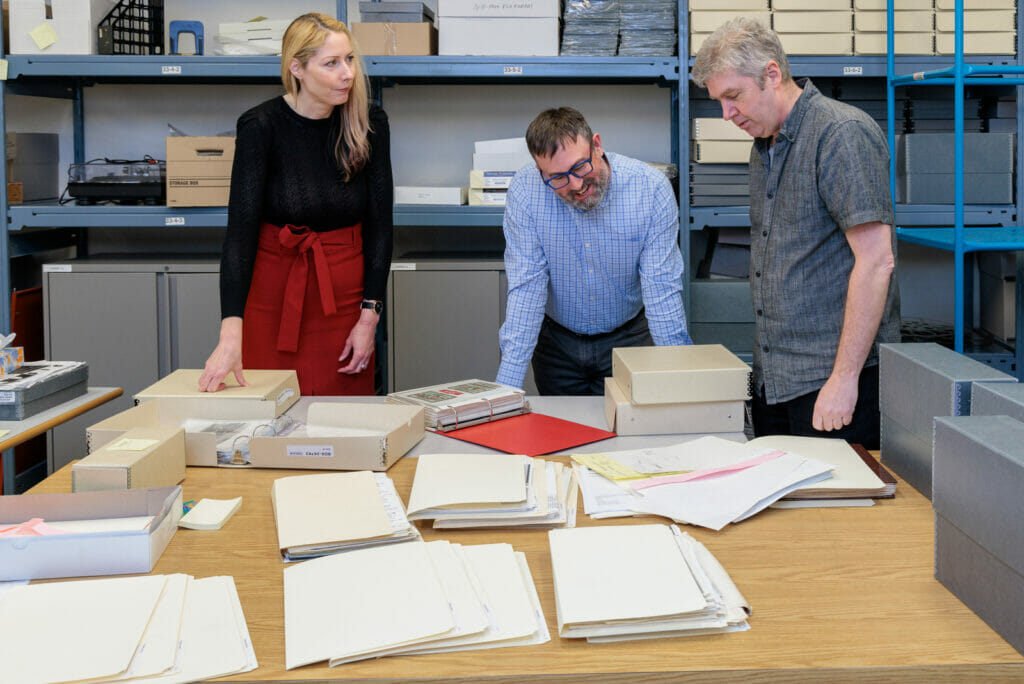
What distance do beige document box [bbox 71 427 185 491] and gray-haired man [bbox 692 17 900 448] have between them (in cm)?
119

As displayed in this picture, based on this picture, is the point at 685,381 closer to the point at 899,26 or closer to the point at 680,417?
the point at 680,417

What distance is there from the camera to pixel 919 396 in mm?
1481

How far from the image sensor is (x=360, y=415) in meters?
1.85

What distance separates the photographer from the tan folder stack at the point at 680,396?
1.82 metres

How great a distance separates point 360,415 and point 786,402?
2.99ft

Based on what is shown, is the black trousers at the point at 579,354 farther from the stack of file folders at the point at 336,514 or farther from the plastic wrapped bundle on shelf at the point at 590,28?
the plastic wrapped bundle on shelf at the point at 590,28

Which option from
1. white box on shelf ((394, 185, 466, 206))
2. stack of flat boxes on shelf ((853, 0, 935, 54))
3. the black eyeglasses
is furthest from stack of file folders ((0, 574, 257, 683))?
stack of flat boxes on shelf ((853, 0, 935, 54))

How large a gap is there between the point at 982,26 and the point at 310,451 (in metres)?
2.79

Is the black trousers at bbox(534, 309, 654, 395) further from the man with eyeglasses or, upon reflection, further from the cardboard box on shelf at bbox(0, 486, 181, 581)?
the cardboard box on shelf at bbox(0, 486, 181, 581)

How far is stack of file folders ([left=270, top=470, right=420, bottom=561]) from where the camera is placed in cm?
131

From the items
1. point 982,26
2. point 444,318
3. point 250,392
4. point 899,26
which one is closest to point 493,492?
point 250,392

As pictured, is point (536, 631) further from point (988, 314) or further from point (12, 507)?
point (988, 314)

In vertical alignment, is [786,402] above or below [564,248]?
below

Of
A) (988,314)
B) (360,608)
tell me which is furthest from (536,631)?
(988,314)
